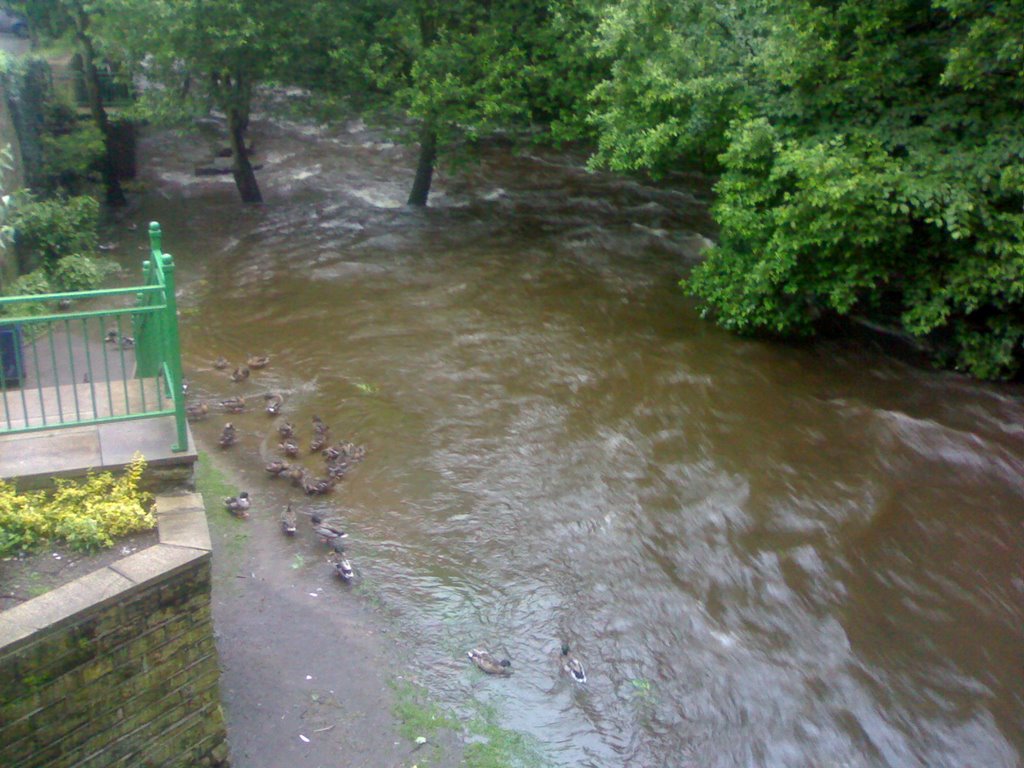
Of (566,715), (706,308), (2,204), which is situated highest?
(2,204)

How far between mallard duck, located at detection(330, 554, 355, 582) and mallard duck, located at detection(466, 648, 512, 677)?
4.37ft

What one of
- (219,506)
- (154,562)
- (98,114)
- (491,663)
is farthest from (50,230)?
(491,663)

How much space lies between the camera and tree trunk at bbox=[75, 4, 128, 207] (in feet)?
55.9

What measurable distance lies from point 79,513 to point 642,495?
5.57m

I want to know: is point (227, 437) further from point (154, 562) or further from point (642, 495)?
point (154, 562)

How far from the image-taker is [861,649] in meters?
7.69

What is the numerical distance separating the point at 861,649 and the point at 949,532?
218cm

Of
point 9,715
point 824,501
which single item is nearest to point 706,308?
point 824,501

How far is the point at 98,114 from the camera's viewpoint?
1786 centimetres

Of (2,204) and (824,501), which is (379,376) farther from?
(824,501)

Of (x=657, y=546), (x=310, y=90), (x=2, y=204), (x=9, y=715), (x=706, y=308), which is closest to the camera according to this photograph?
(x=9, y=715)

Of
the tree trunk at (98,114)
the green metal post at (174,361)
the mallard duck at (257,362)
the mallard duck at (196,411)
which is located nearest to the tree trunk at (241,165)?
the tree trunk at (98,114)

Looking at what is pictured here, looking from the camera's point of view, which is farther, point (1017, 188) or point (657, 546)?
point (1017, 188)

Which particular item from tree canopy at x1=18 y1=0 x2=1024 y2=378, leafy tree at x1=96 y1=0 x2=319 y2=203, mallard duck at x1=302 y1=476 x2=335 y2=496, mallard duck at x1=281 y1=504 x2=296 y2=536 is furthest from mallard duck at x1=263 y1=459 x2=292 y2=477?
leafy tree at x1=96 y1=0 x2=319 y2=203
